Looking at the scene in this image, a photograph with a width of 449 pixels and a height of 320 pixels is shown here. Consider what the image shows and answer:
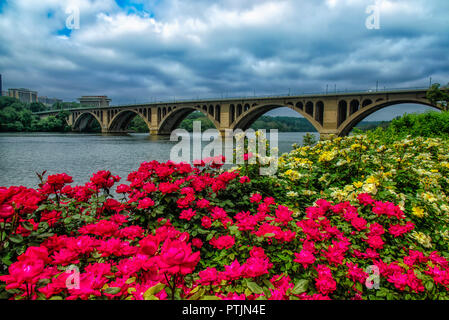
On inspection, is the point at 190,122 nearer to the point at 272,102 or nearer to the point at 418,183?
the point at 272,102

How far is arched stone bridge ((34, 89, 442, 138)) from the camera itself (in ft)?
107

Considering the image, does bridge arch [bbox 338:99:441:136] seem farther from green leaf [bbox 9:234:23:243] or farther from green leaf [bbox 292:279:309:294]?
green leaf [bbox 9:234:23:243]

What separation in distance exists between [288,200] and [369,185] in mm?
1322

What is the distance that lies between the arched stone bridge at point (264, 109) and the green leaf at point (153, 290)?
75.2 feet

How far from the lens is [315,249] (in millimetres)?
1974

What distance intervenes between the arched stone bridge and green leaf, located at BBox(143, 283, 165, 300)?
22907mm

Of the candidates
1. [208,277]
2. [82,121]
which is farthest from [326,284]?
[82,121]

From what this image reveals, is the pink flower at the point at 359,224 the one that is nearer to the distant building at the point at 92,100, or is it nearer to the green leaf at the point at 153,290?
the green leaf at the point at 153,290

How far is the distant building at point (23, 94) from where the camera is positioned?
Answer: 161 metres

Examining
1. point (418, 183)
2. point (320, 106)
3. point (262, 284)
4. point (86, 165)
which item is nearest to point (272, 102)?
point (320, 106)

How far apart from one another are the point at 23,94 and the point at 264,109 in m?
191

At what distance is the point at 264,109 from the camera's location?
44625 mm

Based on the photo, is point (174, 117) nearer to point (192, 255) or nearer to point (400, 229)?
point (400, 229)

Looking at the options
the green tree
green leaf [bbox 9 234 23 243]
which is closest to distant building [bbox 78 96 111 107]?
the green tree
